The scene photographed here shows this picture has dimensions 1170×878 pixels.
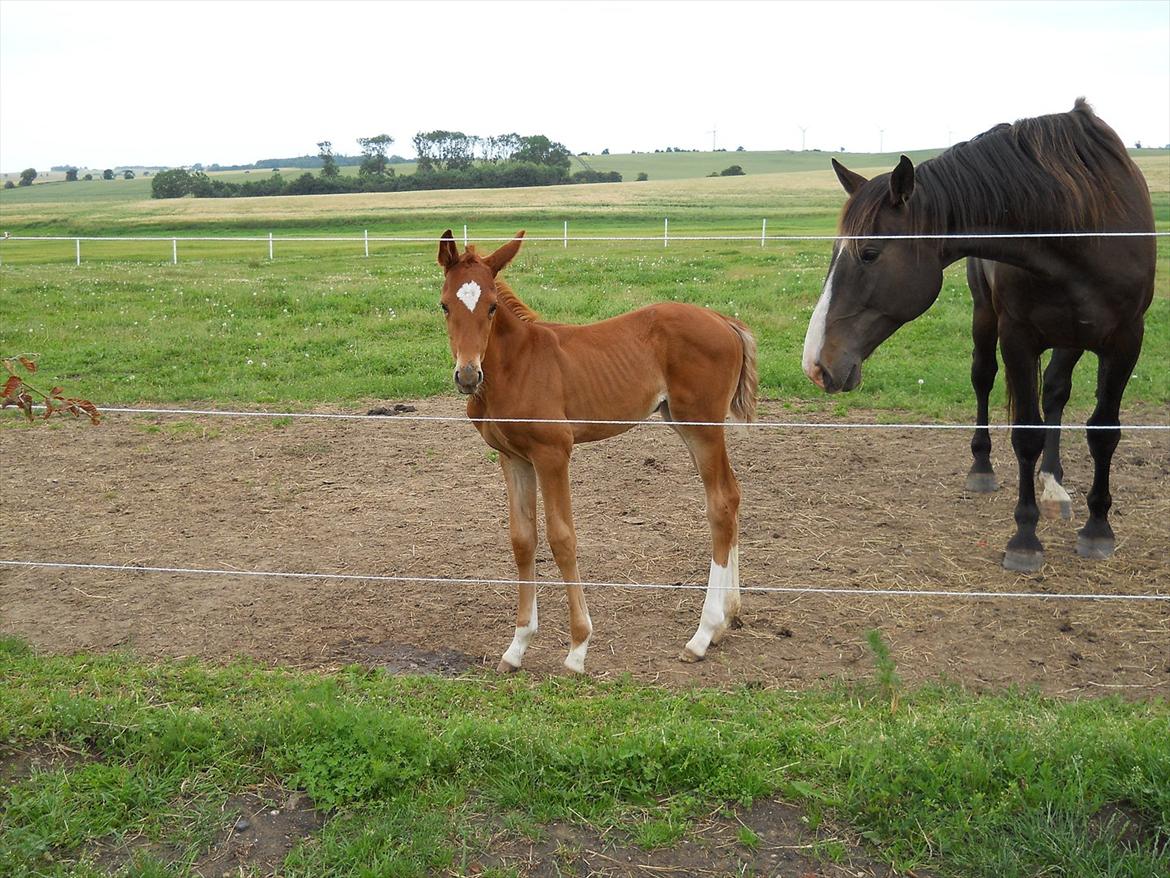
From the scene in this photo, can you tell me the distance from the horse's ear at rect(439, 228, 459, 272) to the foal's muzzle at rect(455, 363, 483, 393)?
0.50 metres

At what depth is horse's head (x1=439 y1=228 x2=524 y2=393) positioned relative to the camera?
4047 millimetres

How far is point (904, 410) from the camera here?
9266mm

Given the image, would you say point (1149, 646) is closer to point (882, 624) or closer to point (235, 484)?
point (882, 624)

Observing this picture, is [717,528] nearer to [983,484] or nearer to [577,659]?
[577,659]

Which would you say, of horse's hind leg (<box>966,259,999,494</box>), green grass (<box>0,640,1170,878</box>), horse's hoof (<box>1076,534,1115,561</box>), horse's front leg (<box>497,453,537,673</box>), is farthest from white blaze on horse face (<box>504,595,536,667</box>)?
horse's hind leg (<box>966,259,999,494</box>)

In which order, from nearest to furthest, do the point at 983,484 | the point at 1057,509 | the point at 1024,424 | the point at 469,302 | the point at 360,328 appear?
the point at 469,302, the point at 1024,424, the point at 1057,509, the point at 983,484, the point at 360,328

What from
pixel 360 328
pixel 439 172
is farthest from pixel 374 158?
pixel 360 328

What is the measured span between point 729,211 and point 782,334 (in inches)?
1184

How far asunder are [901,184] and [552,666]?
2.97 metres

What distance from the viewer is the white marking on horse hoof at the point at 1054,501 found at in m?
6.90

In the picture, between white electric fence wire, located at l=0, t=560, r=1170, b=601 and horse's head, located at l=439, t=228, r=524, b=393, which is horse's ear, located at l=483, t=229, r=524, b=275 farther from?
white electric fence wire, located at l=0, t=560, r=1170, b=601

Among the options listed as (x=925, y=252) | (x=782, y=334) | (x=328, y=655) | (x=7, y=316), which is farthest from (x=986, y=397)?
(x=7, y=316)

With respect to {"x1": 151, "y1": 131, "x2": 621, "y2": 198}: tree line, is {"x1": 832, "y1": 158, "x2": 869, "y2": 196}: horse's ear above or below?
below

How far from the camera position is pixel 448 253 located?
4219 mm
